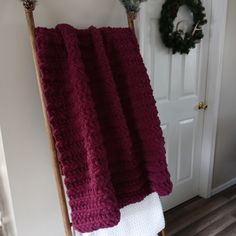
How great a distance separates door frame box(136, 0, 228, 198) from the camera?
1959 mm

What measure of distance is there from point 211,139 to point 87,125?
160 cm

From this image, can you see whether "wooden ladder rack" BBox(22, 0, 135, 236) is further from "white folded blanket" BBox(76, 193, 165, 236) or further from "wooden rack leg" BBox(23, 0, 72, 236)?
"white folded blanket" BBox(76, 193, 165, 236)

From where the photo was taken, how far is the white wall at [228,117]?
2066 mm

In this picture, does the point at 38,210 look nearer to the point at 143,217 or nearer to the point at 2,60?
the point at 143,217

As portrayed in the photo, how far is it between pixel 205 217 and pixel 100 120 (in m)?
1.59

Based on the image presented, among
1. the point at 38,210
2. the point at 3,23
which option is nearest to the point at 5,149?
the point at 38,210

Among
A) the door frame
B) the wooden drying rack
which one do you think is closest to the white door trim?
the door frame

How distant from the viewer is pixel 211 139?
2.20 metres

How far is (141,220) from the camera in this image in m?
1.20

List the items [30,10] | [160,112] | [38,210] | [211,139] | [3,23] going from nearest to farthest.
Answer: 1. [30,10]
2. [3,23]
3. [38,210]
4. [160,112]
5. [211,139]

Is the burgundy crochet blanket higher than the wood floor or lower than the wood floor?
Answer: higher

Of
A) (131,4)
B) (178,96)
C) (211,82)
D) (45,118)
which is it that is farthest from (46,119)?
(211,82)

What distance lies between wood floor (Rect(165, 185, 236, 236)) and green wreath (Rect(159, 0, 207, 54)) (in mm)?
1368

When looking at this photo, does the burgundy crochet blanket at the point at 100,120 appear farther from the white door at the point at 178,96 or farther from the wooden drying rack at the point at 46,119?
the white door at the point at 178,96
